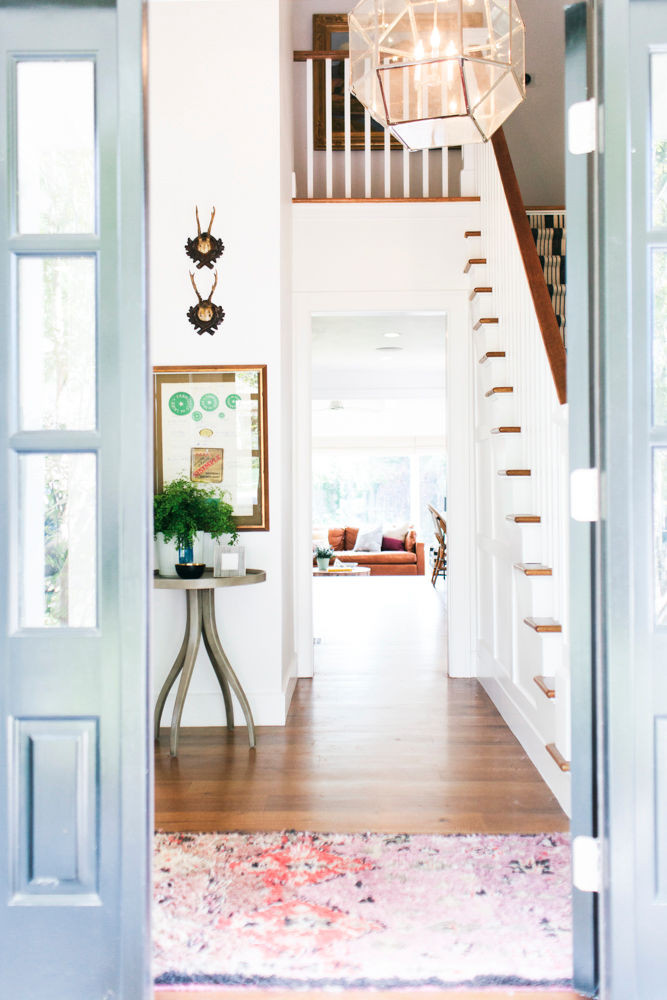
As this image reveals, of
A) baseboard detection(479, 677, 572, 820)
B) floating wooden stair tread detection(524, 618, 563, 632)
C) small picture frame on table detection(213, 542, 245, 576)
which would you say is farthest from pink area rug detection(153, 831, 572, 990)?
small picture frame on table detection(213, 542, 245, 576)

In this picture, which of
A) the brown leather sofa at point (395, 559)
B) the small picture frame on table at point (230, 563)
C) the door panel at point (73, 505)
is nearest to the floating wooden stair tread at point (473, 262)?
the small picture frame on table at point (230, 563)

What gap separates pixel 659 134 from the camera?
1.59 metres

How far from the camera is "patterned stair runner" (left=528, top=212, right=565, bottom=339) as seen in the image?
197 inches

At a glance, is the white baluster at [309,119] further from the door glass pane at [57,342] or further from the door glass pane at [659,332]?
the door glass pane at [659,332]

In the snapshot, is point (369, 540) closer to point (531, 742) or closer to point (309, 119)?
point (309, 119)

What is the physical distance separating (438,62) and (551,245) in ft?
9.44

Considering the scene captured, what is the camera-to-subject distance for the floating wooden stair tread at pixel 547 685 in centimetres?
264

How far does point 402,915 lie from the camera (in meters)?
1.98

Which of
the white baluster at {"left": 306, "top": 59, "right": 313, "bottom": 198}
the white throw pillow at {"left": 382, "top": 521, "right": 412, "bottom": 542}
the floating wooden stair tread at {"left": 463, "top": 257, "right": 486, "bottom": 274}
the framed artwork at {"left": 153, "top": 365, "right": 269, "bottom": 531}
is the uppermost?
the white baluster at {"left": 306, "top": 59, "right": 313, "bottom": 198}

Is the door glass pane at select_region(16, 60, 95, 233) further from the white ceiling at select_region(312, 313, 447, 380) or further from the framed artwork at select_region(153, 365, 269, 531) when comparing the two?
the white ceiling at select_region(312, 313, 447, 380)

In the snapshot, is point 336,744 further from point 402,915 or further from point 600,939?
point 600,939

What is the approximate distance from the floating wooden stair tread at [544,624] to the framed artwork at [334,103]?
3.74 metres

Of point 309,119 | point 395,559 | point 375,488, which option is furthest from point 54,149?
point 375,488

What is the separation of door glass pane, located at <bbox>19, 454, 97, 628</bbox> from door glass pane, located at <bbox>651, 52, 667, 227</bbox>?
1281 mm
